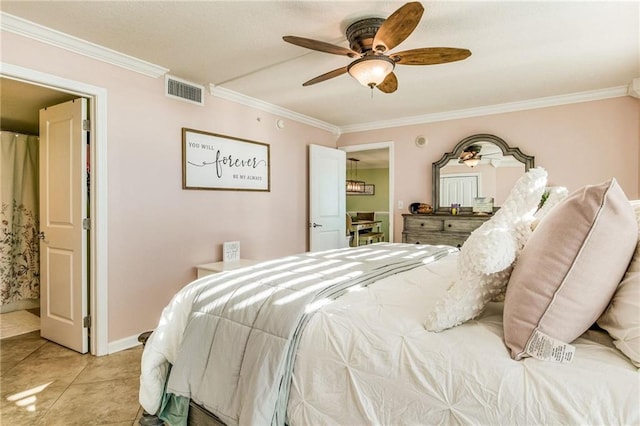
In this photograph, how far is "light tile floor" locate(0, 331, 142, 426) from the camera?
6.45 ft

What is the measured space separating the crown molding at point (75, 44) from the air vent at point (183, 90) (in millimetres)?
123

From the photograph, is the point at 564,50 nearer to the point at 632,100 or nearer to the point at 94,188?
the point at 632,100

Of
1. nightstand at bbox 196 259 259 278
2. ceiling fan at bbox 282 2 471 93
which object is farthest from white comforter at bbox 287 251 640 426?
nightstand at bbox 196 259 259 278

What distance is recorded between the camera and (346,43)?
257 cm

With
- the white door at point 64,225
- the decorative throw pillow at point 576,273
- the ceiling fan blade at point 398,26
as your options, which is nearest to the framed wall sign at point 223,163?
the white door at point 64,225

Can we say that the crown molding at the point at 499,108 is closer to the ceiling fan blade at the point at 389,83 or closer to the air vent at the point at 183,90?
the ceiling fan blade at the point at 389,83

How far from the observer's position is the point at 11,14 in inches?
87.4

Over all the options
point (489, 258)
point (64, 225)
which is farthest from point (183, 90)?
point (489, 258)

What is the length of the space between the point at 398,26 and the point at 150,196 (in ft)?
7.98

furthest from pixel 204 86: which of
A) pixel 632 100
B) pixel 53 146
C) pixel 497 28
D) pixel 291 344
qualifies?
pixel 632 100

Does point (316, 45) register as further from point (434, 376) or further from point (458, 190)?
point (458, 190)

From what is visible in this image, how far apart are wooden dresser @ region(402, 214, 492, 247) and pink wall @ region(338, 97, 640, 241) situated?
Result: 1.23ft

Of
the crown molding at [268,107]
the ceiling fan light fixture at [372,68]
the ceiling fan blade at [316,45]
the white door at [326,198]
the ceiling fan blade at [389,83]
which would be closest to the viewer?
the ceiling fan blade at [316,45]

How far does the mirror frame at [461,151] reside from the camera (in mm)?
3971
